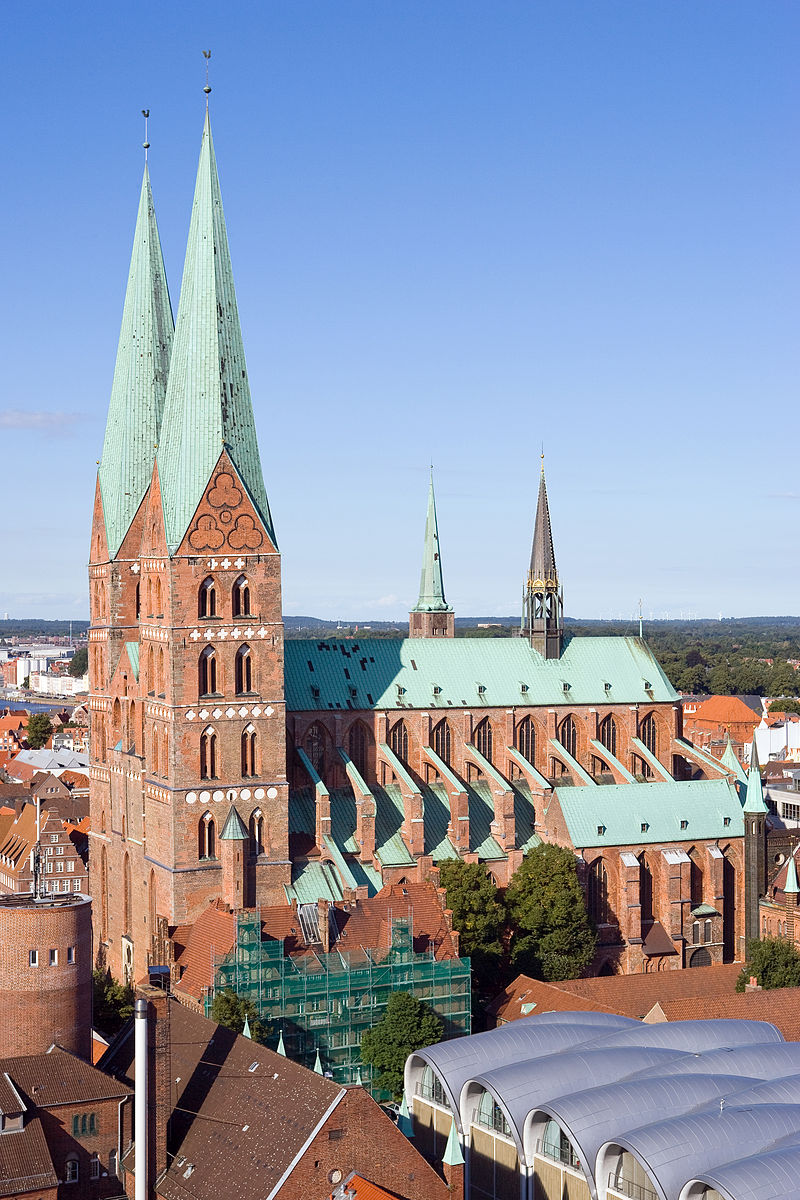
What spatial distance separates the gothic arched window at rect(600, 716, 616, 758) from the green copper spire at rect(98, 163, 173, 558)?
1325 inches

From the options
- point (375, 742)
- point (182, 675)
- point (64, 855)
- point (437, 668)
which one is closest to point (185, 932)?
point (182, 675)

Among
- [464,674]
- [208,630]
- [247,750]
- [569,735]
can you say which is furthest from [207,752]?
[569,735]

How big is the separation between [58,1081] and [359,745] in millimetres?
42499

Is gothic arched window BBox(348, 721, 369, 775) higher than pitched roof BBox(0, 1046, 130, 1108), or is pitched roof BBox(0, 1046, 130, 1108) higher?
gothic arched window BBox(348, 721, 369, 775)

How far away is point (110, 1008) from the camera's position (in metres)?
73.0

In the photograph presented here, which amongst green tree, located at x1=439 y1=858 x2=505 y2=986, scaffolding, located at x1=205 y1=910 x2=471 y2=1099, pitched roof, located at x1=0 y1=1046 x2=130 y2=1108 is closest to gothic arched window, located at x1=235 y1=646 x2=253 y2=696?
scaffolding, located at x1=205 y1=910 x2=471 y2=1099

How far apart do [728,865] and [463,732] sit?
18.2 meters

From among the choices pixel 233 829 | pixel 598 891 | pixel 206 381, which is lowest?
pixel 598 891

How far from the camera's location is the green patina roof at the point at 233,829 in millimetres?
79438

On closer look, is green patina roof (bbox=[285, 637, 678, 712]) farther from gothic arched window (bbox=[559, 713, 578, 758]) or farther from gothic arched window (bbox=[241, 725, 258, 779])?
gothic arched window (bbox=[241, 725, 258, 779])

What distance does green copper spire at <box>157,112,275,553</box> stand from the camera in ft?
268

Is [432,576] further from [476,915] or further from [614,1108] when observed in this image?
[614,1108]

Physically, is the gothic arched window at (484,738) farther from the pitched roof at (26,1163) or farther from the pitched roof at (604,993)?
the pitched roof at (26,1163)

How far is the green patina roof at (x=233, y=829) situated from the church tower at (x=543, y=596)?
2891cm
